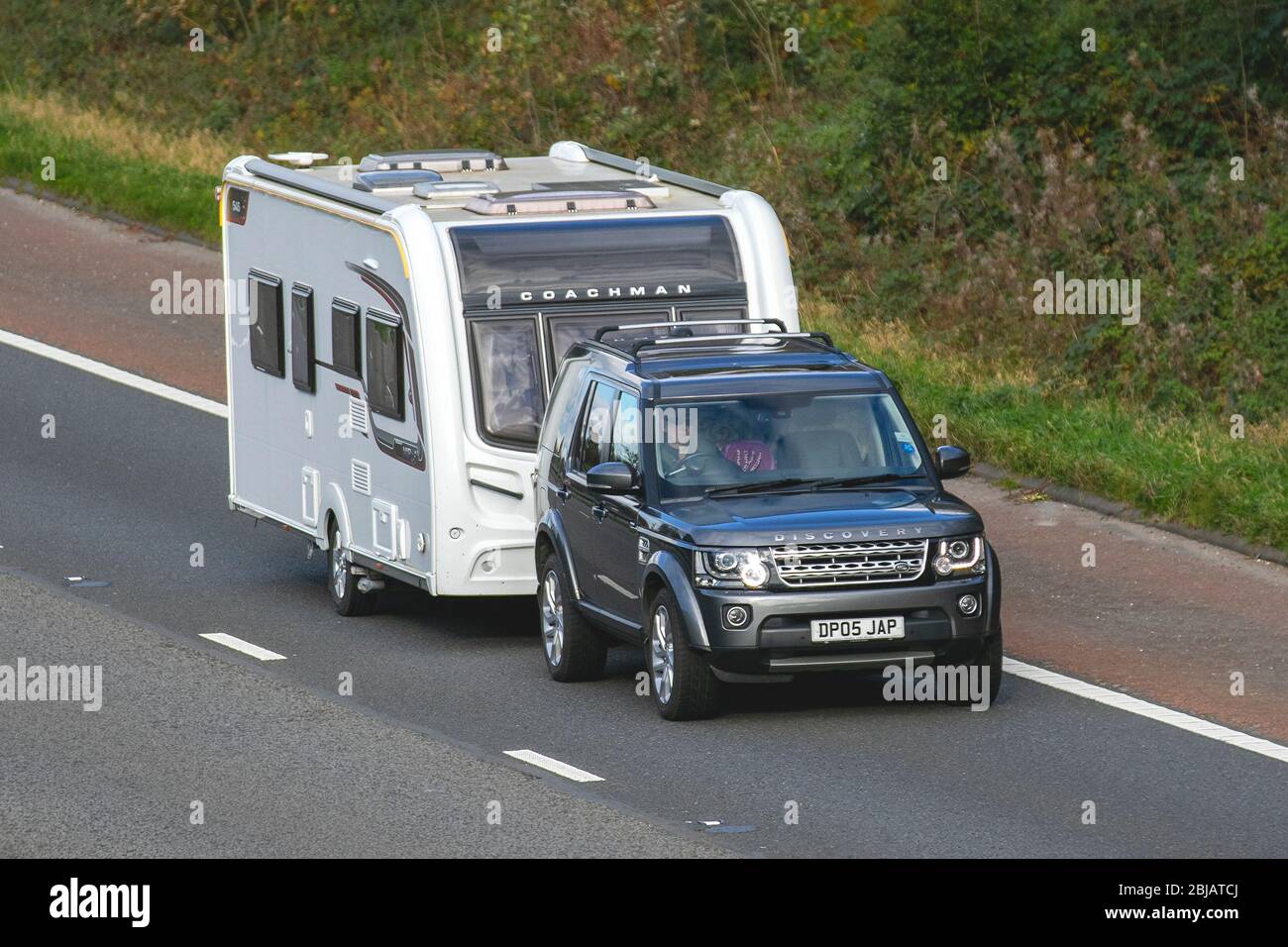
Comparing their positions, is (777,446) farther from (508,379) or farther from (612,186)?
(612,186)

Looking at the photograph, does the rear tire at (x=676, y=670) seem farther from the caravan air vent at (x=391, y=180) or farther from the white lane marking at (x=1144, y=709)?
the caravan air vent at (x=391, y=180)

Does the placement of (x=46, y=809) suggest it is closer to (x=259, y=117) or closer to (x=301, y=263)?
(x=301, y=263)

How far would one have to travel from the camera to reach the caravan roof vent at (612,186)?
56.9ft

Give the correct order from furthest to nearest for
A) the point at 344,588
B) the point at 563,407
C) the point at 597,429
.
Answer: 1. the point at 344,588
2. the point at 563,407
3. the point at 597,429

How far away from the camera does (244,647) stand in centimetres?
1627

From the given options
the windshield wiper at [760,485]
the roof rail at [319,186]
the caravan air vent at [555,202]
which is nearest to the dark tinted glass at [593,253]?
the caravan air vent at [555,202]

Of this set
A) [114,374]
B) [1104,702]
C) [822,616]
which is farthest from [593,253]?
[114,374]

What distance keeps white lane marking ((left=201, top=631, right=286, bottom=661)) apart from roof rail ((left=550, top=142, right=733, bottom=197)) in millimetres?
4214

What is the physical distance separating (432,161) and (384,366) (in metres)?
2.24

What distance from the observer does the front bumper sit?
1339 cm

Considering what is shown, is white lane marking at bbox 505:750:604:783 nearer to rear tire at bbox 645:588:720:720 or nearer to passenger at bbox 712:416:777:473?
rear tire at bbox 645:588:720:720

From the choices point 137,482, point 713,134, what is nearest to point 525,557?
point 137,482

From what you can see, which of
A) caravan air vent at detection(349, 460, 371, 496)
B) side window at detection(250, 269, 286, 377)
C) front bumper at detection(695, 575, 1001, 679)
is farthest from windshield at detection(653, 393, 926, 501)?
side window at detection(250, 269, 286, 377)

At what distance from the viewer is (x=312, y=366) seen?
1794cm
